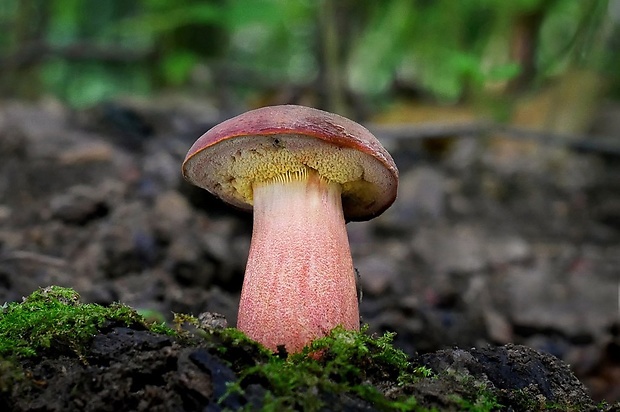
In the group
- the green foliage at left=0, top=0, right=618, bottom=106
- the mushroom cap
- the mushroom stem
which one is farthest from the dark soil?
the green foliage at left=0, top=0, right=618, bottom=106

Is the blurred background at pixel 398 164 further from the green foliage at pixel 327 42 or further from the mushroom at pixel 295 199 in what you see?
the mushroom at pixel 295 199

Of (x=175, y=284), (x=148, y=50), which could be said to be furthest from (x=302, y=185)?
(x=148, y=50)

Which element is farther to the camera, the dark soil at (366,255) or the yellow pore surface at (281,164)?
the yellow pore surface at (281,164)

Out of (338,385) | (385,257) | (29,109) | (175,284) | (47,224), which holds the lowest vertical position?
(338,385)

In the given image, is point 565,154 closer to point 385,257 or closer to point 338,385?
point 385,257

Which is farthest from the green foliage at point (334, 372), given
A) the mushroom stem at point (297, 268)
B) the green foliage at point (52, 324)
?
the green foliage at point (52, 324)

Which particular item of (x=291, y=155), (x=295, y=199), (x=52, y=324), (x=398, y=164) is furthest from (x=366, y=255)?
(x=52, y=324)

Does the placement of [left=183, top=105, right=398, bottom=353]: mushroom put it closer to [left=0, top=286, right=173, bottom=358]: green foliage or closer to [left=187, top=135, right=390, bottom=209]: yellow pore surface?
[left=187, top=135, right=390, bottom=209]: yellow pore surface
